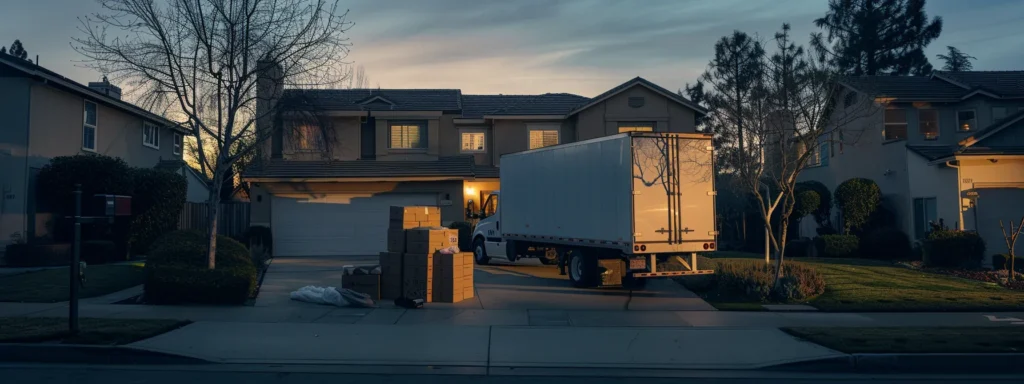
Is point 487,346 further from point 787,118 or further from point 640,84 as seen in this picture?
point 640,84

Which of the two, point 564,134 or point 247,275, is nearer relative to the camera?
point 247,275

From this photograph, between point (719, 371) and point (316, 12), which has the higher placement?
point (316, 12)

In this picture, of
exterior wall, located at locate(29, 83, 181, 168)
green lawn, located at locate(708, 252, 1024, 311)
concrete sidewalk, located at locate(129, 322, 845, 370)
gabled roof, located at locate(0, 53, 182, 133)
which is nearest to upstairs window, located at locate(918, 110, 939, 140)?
green lawn, located at locate(708, 252, 1024, 311)

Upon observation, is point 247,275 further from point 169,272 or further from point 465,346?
point 465,346

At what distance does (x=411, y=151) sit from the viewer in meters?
28.9

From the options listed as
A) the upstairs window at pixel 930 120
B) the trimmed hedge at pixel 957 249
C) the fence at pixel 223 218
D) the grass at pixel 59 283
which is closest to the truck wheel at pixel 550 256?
the grass at pixel 59 283

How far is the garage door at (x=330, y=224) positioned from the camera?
25.5 m

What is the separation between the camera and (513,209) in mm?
19672

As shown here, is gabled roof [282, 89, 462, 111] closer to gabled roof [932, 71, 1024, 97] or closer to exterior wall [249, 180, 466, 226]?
exterior wall [249, 180, 466, 226]

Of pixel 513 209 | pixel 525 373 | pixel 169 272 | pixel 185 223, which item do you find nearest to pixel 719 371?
pixel 525 373

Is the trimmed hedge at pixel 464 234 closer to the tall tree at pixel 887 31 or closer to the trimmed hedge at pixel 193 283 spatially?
the trimmed hedge at pixel 193 283

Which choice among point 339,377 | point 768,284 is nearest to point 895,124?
point 768,284

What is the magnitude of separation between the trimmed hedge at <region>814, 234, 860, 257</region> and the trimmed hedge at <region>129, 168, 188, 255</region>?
2112 cm

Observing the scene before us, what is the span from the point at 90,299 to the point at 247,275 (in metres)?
3.24
